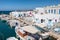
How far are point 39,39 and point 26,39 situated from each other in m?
1.84

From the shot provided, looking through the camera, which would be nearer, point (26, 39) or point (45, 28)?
point (26, 39)

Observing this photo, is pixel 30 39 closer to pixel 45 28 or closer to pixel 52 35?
pixel 52 35

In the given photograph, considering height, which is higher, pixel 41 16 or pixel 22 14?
pixel 41 16

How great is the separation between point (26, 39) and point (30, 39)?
0.71m

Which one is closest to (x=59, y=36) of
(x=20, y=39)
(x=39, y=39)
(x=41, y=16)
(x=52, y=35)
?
(x=52, y=35)

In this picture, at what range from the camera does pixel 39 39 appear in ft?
63.5

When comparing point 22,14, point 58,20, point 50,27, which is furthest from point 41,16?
point 22,14

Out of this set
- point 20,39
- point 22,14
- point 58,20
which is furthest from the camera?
Answer: point 22,14

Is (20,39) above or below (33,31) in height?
below

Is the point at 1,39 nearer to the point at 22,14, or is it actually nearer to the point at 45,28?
the point at 45,28

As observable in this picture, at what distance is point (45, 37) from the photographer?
19500mm

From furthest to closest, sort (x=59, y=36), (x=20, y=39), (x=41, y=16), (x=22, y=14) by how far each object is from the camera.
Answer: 1. (x=22, y=14)
2. (x=41, y=16)
3. (x=20, y=39)
4. (x=59, y=36)

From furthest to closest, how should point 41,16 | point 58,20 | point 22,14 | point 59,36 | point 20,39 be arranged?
point 22,14, point 41,16, point 58,20, point 20,39, point 59,36

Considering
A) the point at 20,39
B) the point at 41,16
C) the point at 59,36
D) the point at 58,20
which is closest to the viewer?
the point at 59,36
